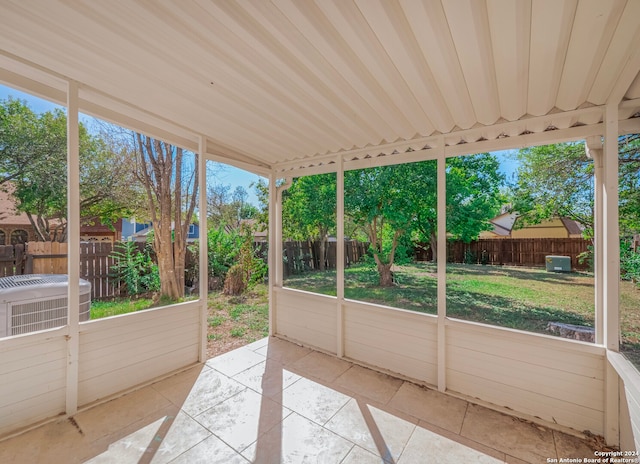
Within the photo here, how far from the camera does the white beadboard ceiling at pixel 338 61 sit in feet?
3.84

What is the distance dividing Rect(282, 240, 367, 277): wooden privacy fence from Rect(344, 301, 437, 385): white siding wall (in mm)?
3410

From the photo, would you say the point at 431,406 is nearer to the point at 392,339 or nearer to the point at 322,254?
the point at 392,339

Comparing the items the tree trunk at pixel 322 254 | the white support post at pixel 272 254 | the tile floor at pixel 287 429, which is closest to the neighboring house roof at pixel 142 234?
the white support post at pixel 272 254

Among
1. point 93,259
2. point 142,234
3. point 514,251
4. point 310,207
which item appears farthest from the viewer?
Answer: point 514,251

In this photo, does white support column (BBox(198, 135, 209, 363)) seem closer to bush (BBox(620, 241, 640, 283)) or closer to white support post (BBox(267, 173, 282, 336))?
white support post (BBox(267, 173, 282, 336))

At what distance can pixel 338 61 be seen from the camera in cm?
150

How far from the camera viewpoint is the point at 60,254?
3.10 m

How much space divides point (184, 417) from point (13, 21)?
2662mm

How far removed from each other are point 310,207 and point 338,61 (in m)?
4.74

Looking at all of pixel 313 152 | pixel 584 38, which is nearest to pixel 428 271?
pixel 313 152

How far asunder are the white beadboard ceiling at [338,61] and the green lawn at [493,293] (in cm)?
268

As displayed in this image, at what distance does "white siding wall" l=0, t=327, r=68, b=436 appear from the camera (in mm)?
1750

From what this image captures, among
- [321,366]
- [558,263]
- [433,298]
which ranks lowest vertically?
[321,366]

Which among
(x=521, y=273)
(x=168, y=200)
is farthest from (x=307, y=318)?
(x=521, y=273)
